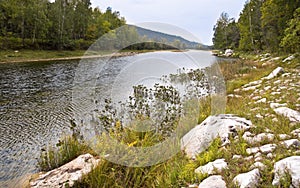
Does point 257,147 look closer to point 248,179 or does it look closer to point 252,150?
point 252,150

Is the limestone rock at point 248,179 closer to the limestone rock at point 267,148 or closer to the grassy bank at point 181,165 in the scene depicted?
the grassy bank at point 181,165

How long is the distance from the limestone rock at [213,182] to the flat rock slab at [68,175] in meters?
1.83

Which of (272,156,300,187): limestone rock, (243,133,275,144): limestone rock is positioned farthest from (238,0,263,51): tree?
(272,156,300,187): limestone rock

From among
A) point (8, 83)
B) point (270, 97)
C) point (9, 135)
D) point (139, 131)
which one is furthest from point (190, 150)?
point (8, 83)

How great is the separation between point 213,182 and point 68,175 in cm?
237

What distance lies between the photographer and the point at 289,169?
248 cm

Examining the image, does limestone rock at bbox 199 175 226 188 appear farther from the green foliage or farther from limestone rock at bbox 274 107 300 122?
the green foliage

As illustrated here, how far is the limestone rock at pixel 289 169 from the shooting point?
Result: 2358 millimetres

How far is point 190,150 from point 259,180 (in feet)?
5.47

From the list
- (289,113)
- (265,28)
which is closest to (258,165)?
(289,113)

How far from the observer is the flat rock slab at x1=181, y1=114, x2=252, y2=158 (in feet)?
13.4

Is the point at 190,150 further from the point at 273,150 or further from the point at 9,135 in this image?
the point at 9,135

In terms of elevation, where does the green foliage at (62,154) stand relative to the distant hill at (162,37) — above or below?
below

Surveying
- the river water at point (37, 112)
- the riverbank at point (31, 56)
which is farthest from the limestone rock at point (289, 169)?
the riverbank at point (31, 56)
